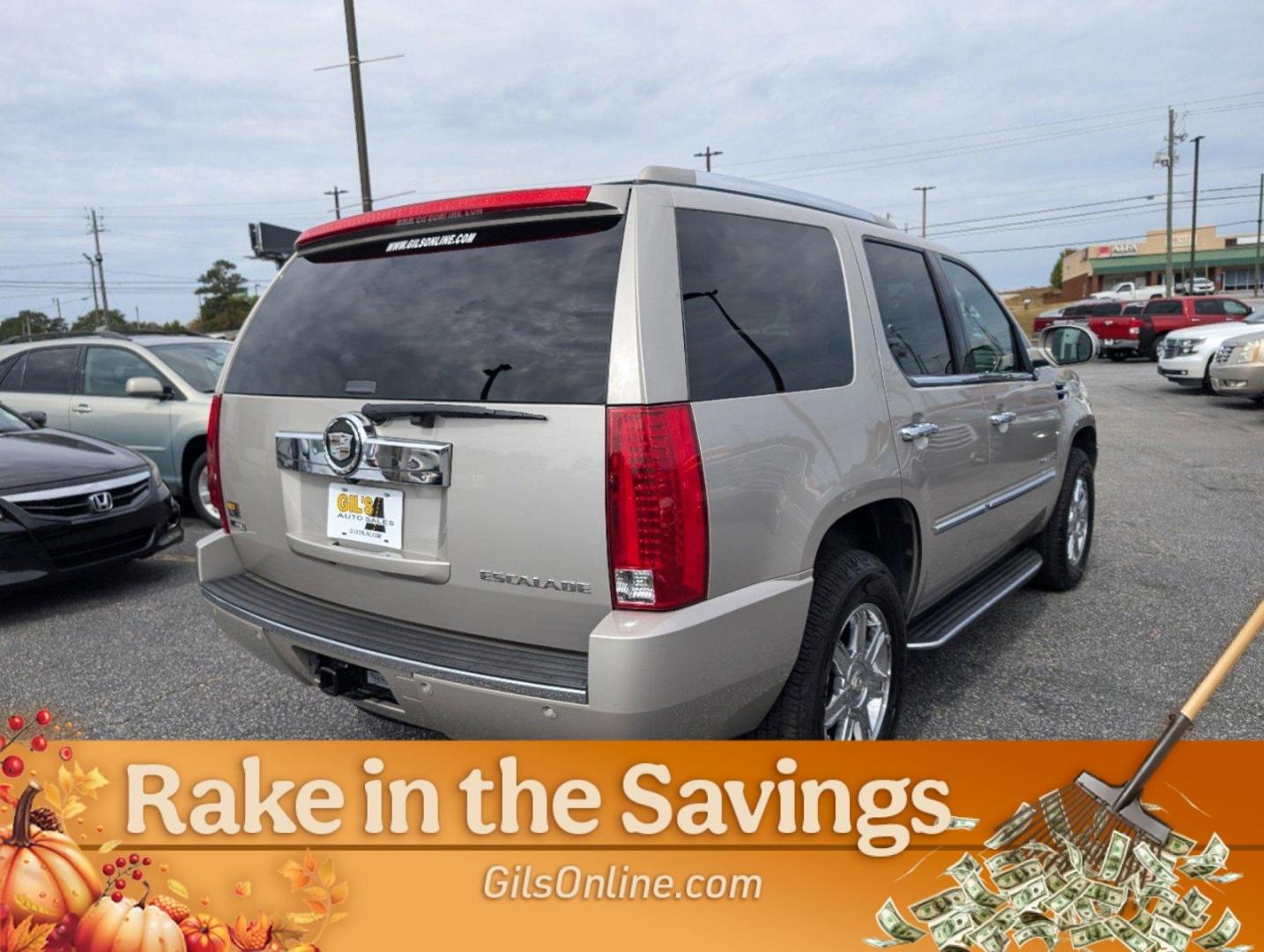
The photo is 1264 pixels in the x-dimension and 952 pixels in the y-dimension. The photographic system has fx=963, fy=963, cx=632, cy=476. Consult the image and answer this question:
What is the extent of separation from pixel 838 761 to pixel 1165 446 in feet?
32.8

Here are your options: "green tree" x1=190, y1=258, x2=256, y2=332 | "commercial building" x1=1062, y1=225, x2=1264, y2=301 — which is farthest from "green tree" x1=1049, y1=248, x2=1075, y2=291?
"green tree" x1=190, y1=258, x2=256, y2=332

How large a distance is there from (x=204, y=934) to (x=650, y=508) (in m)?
1.35

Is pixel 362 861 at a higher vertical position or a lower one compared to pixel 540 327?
lower

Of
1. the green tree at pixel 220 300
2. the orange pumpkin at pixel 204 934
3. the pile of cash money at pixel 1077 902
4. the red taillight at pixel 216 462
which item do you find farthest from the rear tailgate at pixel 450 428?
the green tree at pixel 220 300

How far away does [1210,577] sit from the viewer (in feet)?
17.5

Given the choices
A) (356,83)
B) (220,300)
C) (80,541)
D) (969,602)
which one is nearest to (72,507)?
(80,541)

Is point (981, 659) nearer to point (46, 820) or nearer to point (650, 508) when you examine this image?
point (650, 508)

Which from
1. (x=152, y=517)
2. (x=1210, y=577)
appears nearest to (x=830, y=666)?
(x=1210, y=577)

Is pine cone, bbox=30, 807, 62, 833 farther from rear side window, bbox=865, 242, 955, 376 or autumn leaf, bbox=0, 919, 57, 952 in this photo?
rear side window, bbox=865, 242, 955, 376

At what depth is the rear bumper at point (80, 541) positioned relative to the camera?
4.95m

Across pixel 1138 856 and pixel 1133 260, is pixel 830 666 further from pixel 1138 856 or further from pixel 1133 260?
pixel 1133 260

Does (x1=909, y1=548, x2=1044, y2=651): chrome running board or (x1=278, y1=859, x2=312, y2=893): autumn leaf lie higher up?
(x1=909, y1=548, x2=1044, y2=651): chrome running board

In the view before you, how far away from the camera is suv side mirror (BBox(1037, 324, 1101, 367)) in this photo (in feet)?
16.7

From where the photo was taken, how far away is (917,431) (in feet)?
10.5
